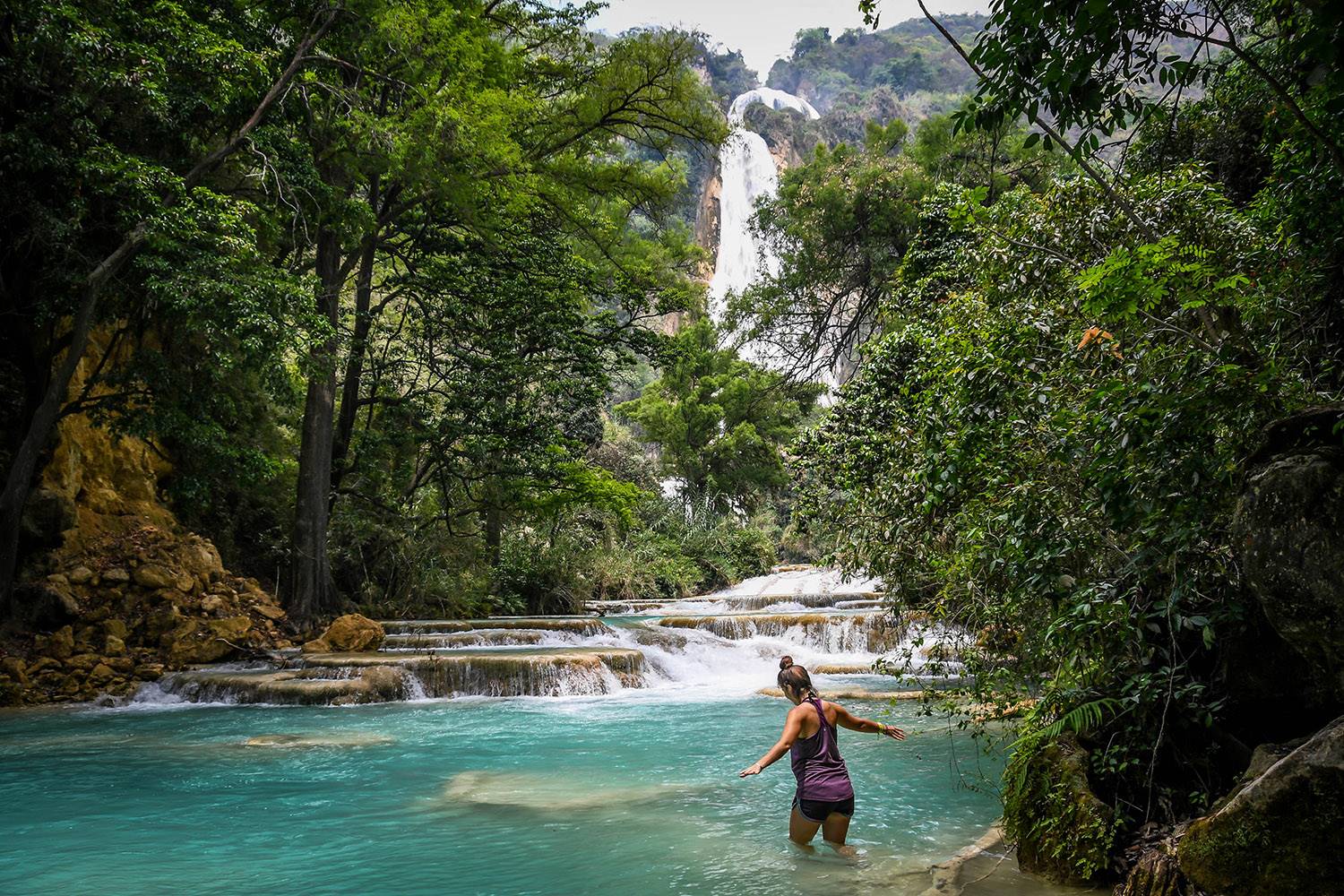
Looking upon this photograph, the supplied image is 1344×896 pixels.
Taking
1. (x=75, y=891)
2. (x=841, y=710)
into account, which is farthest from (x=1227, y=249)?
(x=75, y=891)

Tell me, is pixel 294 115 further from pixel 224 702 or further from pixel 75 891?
pixel 75 891

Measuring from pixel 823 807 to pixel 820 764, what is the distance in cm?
27

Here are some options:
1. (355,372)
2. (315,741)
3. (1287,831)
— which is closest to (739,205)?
(355,372)

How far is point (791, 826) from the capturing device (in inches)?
210

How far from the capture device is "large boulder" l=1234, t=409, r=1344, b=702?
3137 millimetres

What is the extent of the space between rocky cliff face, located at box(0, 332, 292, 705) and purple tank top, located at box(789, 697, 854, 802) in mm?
9991

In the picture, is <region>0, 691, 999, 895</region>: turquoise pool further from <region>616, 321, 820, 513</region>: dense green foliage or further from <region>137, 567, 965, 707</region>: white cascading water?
<region>616, 321, 820, 513</region>: dense green foliage

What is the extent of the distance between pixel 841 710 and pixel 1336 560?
270 cm

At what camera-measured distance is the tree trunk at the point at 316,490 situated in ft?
48.4

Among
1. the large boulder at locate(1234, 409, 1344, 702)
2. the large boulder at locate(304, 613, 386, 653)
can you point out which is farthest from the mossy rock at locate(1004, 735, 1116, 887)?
the large boulder at locate(304, 613, 386, 653)

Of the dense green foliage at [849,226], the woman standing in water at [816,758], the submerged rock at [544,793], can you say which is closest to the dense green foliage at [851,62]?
the dense green foliage at [849,226]

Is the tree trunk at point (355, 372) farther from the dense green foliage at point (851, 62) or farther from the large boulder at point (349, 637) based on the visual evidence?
the dense green foliage at point (851, 62)

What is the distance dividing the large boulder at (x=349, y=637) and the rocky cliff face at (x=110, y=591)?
3.02 feet

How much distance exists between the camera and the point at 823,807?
509cm
